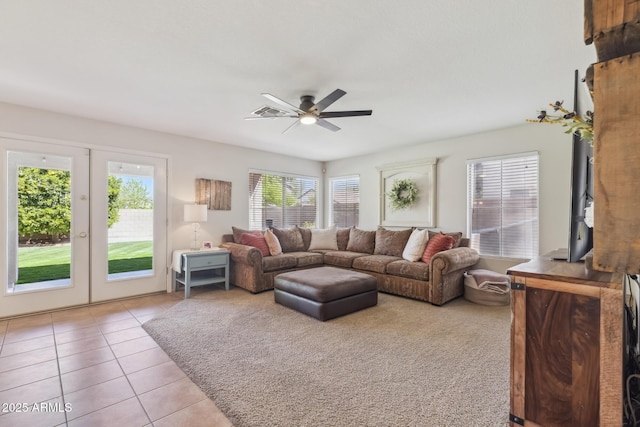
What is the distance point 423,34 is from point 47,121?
434 centimetres

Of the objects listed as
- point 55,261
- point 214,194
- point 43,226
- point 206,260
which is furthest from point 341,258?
point 43,226

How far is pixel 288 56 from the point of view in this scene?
7.82 feet

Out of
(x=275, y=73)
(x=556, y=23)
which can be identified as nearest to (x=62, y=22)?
(x=275, y=73)

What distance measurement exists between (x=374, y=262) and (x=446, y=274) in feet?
3.47

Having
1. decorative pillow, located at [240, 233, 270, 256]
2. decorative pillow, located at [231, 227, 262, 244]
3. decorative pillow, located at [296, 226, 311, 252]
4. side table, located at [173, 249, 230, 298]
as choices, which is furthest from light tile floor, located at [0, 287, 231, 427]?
decorative pillow, located at [296, 226, 311, 252]

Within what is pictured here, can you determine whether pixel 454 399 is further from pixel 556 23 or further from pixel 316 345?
pixel 556 23

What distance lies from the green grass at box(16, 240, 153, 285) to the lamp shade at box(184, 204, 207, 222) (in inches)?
30.1

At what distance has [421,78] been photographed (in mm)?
2746

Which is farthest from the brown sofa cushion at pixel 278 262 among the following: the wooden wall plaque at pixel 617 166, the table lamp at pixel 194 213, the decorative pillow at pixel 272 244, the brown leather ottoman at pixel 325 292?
the wooden wall plaque at pixel 617 166

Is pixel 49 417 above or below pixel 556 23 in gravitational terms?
below

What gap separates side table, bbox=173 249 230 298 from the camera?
166 inches

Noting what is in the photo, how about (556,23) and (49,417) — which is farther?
(556,23)

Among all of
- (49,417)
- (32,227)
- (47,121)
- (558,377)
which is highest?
(47,121)

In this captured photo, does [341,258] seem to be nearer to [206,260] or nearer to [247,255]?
[247,255]
